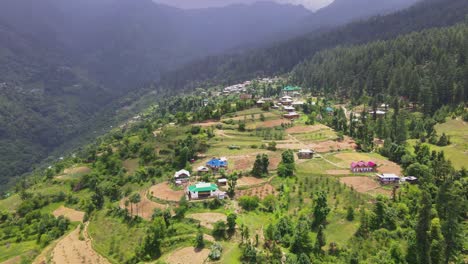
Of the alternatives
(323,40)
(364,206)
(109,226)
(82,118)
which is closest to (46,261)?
(109,226)

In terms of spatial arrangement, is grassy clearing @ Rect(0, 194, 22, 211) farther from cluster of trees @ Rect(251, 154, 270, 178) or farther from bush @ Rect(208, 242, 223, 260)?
bush @ Rect(208, 242, 223, 260)

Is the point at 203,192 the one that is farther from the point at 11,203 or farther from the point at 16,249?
the point at 11,203

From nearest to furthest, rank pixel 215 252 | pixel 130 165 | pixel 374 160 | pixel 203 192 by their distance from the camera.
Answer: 1. pixel 215 252
2. pixel 203 192
3. pixel 374 160
4. pixel 130 165

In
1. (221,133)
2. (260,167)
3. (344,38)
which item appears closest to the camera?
(260,167)

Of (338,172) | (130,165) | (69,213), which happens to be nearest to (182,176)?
(130,165)

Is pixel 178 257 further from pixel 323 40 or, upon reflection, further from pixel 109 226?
pixel 323 40

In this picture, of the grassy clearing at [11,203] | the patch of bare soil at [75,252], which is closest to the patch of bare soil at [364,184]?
the patch of bare soil at [75,252]

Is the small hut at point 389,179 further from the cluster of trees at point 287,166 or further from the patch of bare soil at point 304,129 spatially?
the patch of bare soil at point 304,129

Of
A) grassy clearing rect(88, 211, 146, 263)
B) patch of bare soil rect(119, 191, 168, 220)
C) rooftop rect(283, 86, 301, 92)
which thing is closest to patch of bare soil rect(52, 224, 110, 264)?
grassy clearing rect(88, 211, 146, 263)
